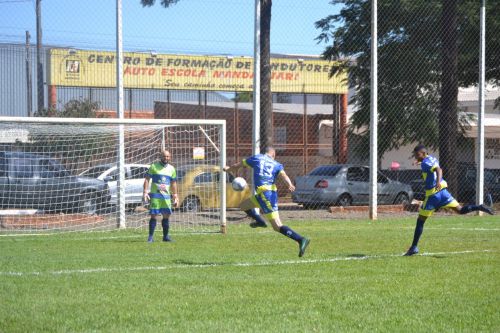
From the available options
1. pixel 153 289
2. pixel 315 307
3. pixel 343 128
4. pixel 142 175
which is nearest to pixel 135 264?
pixel 153 289

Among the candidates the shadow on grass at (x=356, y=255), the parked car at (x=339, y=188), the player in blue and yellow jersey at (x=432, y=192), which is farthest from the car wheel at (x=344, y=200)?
the shadow on grass at (x=356, y=255)

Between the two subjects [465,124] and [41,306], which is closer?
[41,306]

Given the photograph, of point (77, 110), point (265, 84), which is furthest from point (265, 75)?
point (77, 110)

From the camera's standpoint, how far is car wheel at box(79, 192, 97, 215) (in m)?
18.6

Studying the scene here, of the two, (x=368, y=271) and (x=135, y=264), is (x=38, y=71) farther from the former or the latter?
(x=368, y=271)

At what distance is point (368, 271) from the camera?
1077 centimetres

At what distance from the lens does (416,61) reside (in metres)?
27.8

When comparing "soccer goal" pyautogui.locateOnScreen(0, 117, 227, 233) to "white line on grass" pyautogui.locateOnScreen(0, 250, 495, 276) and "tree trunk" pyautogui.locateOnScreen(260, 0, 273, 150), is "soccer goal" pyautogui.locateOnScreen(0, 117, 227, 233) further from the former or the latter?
"white line on grass" pyautogui.locateOnScreen(0, 250, 495, 276)

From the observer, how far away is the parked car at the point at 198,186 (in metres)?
19.7

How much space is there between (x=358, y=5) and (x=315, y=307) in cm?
2377

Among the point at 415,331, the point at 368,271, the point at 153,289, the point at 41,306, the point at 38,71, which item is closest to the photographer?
the point at 415,331

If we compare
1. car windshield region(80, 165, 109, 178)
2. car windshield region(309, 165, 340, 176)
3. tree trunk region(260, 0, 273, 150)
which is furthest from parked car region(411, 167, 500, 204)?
car windshield region(80, 165, 109, 178)

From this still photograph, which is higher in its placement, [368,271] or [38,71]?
[38,71]

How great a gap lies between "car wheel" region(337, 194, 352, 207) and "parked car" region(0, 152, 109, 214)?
1065 centimetres
